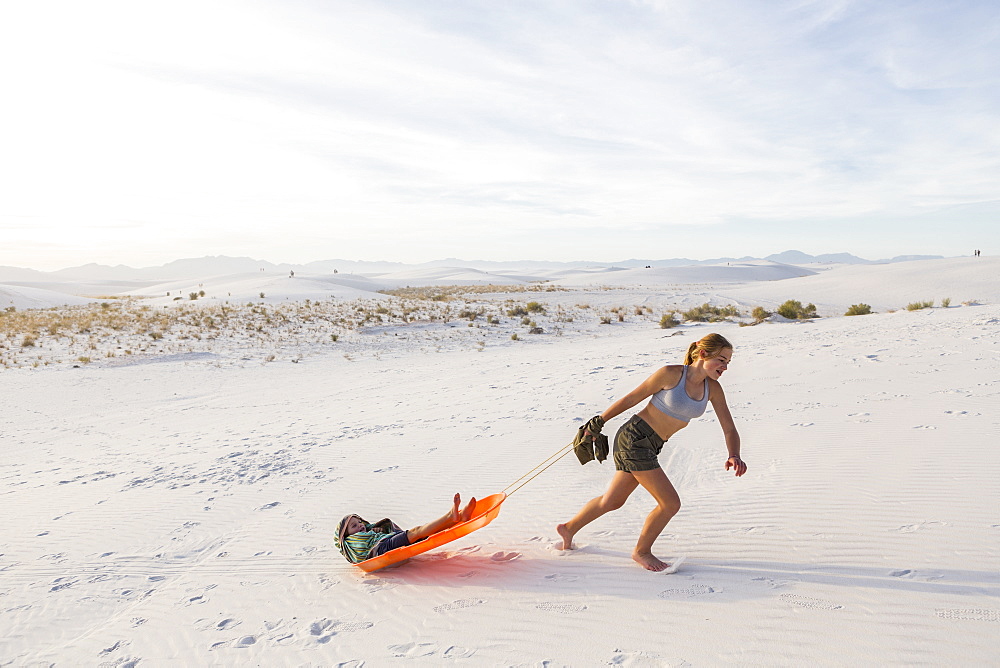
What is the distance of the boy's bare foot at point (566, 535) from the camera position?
400 centimetres

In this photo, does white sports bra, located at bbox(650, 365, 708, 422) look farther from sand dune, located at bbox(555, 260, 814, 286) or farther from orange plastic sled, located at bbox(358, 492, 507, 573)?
sand dune, located at bbox(555, 260, 814, 286)

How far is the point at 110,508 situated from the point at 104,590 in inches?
78.7

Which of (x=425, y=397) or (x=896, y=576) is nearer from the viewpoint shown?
(x=896, y=576)

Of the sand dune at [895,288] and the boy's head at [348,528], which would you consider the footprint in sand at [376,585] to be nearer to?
the boy's head at [348,528]

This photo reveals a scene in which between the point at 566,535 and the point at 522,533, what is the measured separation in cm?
59

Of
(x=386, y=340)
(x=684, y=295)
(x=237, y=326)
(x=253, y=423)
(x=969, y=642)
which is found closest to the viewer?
(x=969, y=642)

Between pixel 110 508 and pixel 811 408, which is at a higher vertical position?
pixel 811 408

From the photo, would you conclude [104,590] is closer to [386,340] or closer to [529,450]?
[529,450]

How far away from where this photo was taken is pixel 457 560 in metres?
4.11

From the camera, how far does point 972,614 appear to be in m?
2.78

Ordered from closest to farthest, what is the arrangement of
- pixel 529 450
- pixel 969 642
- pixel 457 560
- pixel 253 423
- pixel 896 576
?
1. pixel 969 642
2. pixel 896 576
3. pixel 457 560
4. pixel 529 450
5. pixel 253 423

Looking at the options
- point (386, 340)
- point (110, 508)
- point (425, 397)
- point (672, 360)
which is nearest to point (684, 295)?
point (386, 340)

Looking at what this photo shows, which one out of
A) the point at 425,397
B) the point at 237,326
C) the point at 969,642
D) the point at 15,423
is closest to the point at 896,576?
the point at 969,642

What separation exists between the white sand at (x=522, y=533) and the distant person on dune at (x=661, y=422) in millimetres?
438
